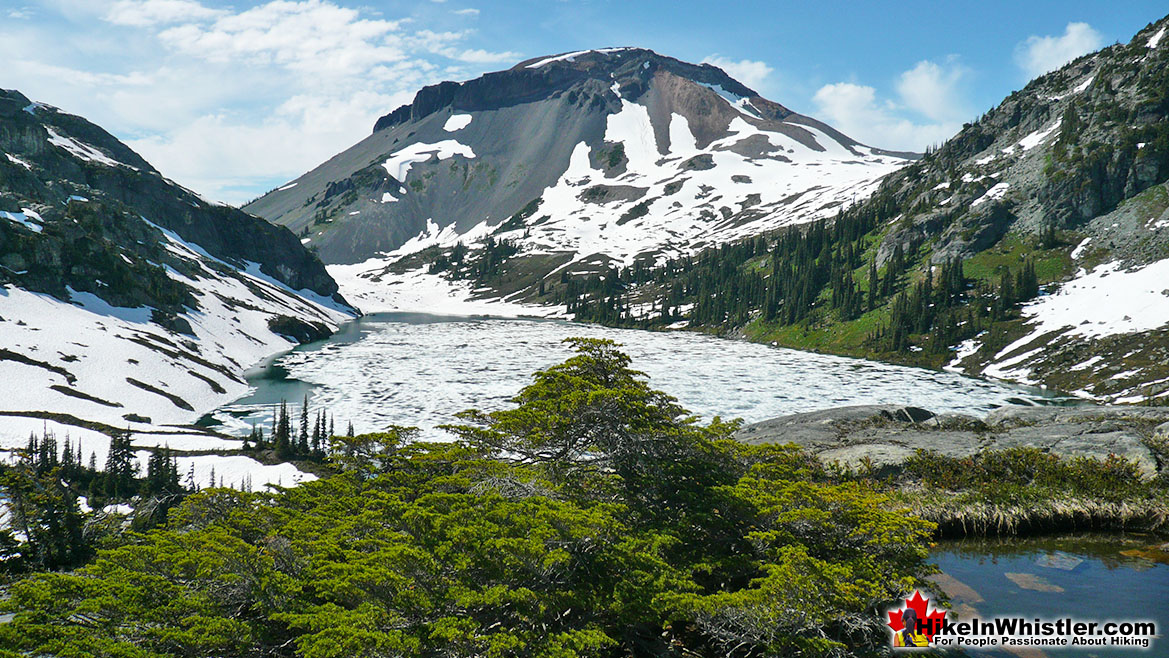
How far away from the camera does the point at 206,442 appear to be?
4447cm

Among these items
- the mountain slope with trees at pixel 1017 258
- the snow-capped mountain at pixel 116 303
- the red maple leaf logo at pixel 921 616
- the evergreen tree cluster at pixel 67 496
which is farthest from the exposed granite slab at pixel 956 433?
the snow-capped mountain at pixel 116 303

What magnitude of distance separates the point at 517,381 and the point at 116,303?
55876mm

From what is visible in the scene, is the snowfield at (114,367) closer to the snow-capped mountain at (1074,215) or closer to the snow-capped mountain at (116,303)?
the snow-capped mountain at (116,303)

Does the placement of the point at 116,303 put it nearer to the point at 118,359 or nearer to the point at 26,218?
the point at 26,218

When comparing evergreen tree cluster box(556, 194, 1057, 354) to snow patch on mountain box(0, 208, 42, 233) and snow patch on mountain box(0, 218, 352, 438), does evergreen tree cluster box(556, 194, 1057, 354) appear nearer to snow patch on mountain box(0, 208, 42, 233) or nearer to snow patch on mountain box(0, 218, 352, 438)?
snow patch on mountain box(0, 218, 352, 438)

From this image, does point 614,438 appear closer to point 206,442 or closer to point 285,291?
point 206,442

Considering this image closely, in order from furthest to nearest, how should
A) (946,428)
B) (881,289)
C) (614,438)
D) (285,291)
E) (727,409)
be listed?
(285,291), (881,289), (727,409), (946,428), (614,438)

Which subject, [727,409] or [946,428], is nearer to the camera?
[946,428]

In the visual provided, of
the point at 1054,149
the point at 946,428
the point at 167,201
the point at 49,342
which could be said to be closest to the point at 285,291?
the point at 167,201

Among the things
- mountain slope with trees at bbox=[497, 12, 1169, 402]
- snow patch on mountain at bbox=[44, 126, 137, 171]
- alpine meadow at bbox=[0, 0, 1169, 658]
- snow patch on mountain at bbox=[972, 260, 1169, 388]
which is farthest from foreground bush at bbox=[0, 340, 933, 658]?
snow patch on mountain at bbox=[44, 126, 137, 171]

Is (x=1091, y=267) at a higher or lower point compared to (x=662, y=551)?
higher

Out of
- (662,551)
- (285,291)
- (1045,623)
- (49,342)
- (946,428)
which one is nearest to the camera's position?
(662,551)

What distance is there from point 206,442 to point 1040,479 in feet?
164

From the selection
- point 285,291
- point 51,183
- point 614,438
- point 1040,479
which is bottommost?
point 1040,479
